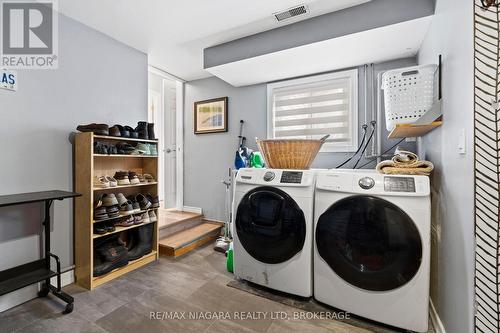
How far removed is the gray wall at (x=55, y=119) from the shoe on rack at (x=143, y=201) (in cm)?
56

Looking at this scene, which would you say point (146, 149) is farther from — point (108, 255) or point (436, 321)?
point (436, 321)

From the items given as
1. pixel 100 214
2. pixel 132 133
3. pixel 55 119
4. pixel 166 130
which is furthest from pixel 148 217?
pixel 166 130

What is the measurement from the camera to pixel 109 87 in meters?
2.43

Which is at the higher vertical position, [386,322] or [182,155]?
[182,155]

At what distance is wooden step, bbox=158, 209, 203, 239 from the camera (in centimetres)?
297

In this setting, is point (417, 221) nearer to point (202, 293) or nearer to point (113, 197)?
point (202, 293)

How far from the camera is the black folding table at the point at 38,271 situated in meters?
1.54

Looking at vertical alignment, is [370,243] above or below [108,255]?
above

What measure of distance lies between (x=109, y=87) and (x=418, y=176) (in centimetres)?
279

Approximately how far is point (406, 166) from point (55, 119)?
273 centimetres

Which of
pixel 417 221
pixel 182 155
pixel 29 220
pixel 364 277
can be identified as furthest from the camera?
pixel 182 155

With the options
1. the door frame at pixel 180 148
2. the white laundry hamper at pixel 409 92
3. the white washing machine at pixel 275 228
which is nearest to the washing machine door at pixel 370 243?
the white washing machine at pixel 275 228

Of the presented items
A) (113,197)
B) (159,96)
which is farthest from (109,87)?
(159,96)

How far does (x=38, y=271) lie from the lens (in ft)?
5.84
